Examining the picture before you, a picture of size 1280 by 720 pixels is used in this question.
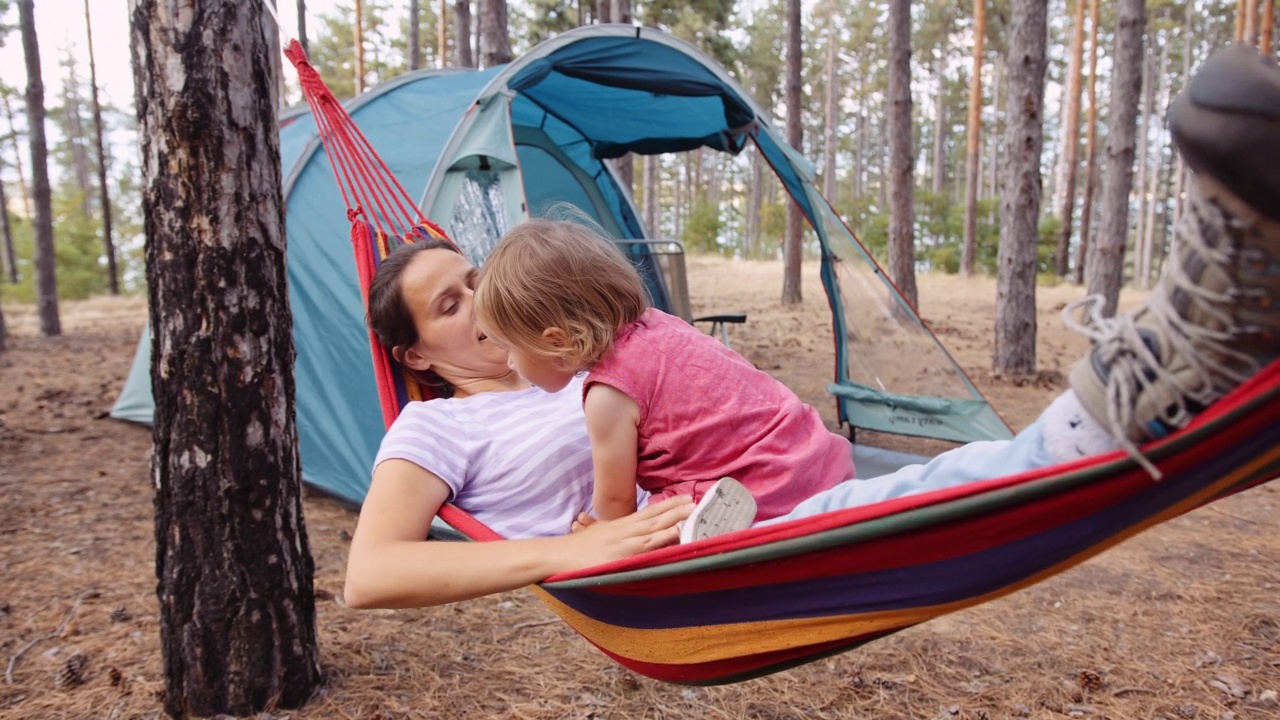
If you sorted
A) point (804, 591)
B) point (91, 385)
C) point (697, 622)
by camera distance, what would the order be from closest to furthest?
1. point (804, 591)
2. point (697, 622)
3. point (91, 385)

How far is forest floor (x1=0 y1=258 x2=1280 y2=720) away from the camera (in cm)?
194

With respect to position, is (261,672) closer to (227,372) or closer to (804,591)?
(227,372)

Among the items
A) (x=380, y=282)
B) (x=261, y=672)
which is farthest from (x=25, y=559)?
(x=380, y=282)

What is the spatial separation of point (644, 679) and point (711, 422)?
3.77 ft

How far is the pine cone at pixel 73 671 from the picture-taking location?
1.98 m

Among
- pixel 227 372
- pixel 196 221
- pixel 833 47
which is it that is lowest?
pixel 227 372

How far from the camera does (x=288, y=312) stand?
186 centimetres

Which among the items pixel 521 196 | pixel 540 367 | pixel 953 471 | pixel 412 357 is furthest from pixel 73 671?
pixel 953 471

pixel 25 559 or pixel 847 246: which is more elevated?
pixel 847 246

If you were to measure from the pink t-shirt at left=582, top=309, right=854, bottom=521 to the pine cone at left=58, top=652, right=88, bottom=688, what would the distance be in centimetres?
165

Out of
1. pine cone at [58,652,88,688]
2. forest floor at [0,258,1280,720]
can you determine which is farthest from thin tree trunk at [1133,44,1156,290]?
pine cone at [58,652,88,688]

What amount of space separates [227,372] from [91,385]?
4.80 meters

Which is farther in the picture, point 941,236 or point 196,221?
point 941,236

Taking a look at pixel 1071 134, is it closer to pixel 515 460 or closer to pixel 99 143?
pixel 99 143
